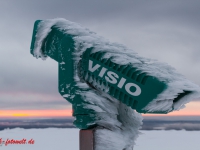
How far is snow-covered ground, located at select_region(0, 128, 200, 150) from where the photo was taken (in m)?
7.01

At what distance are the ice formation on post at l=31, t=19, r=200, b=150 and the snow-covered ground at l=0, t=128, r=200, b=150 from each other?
16.0 ft

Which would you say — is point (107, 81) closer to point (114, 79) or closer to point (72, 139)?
point (114, 79)

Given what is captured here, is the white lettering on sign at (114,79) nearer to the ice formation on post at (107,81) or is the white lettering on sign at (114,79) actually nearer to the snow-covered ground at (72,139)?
the ice formation on post at (107,81)

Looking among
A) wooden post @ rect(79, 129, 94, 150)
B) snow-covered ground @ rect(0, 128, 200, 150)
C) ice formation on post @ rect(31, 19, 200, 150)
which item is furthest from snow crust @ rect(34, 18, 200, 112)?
snow-covered ground @ rect(0, 128, 200, 150)

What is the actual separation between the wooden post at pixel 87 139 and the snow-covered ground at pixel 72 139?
4884mm

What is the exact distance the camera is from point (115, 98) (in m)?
2.16

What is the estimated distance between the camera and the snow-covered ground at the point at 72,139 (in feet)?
23.0

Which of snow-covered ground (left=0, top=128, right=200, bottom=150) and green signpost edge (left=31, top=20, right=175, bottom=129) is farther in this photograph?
snow-covered ground (left=0, top=128, right=200, bottom=150)

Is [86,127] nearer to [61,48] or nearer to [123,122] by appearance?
[123,122]

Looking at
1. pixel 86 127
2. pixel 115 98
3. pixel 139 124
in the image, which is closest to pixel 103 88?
pixel 115 98

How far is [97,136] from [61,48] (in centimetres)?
64

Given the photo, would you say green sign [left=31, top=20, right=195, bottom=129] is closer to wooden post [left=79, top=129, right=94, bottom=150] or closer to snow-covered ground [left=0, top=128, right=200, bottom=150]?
wooden post [left=79, top=129, right=94, bottom=150]

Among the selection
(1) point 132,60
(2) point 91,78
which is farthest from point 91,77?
(1) point 132,60

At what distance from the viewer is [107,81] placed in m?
2.04
